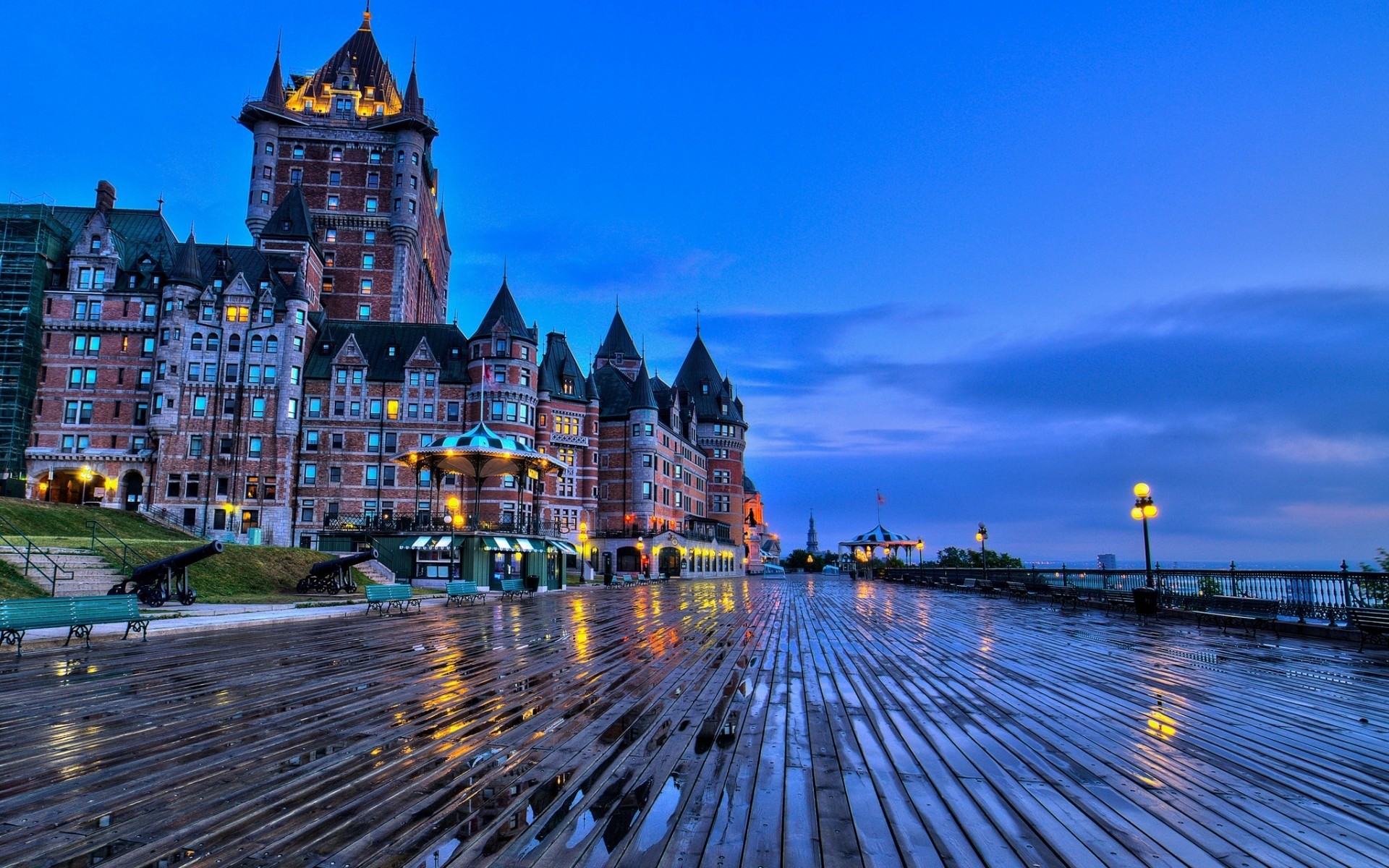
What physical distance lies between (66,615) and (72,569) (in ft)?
44.5

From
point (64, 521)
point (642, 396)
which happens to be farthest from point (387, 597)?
point (642, 396)

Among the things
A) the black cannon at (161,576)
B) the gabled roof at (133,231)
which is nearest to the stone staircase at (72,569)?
the black cannon at (161,576)

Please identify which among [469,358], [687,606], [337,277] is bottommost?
[687,606]

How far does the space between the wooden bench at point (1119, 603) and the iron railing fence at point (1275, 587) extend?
3.38 feet

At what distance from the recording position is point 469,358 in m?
62.2

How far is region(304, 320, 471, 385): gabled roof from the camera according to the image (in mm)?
60000

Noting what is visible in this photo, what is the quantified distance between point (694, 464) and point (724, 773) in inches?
3350

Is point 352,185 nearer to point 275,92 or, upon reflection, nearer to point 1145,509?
point 275,92

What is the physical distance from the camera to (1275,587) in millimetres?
23547

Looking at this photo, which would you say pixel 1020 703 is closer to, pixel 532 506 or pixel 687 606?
pixel 687 606

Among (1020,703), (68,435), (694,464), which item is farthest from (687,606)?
(694,464)

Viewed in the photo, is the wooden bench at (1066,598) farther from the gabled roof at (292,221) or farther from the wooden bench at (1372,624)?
the gabled roof at (292,221)

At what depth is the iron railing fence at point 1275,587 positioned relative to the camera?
18375mm

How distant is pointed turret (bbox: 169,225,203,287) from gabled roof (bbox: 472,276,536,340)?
21.7 metres
